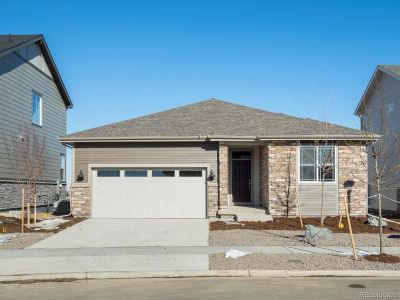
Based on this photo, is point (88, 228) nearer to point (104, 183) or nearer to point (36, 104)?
point (104, 183)

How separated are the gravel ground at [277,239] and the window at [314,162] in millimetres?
3984

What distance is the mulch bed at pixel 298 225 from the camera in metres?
15.7

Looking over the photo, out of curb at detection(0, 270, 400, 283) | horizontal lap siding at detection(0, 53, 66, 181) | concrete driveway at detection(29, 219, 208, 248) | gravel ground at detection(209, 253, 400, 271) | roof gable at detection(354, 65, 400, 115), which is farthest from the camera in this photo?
roof gable at detection(354, 65, 400, 115)

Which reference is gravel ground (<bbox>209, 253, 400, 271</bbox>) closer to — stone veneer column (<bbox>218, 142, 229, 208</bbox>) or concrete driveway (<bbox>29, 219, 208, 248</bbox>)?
concrete driveway (<bbox>29, 219, 208, 248</bbox>)

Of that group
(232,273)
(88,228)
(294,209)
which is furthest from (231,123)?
(232,273)

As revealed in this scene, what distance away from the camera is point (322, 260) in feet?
34.5

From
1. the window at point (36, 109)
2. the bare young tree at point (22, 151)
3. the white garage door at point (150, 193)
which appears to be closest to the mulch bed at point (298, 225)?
the white garage door at point (150, 193)

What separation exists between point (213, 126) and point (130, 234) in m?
7.15

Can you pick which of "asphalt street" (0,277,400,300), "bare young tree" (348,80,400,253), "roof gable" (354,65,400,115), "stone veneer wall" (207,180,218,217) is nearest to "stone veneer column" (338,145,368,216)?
"bare young tree" (348,80,400,253)

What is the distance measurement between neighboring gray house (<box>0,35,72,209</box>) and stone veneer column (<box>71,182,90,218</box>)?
323 cm

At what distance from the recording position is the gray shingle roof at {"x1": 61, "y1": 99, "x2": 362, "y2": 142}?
18938 mm

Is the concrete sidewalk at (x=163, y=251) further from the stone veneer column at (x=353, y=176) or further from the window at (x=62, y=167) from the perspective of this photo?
the window at (x=62, y=167)
